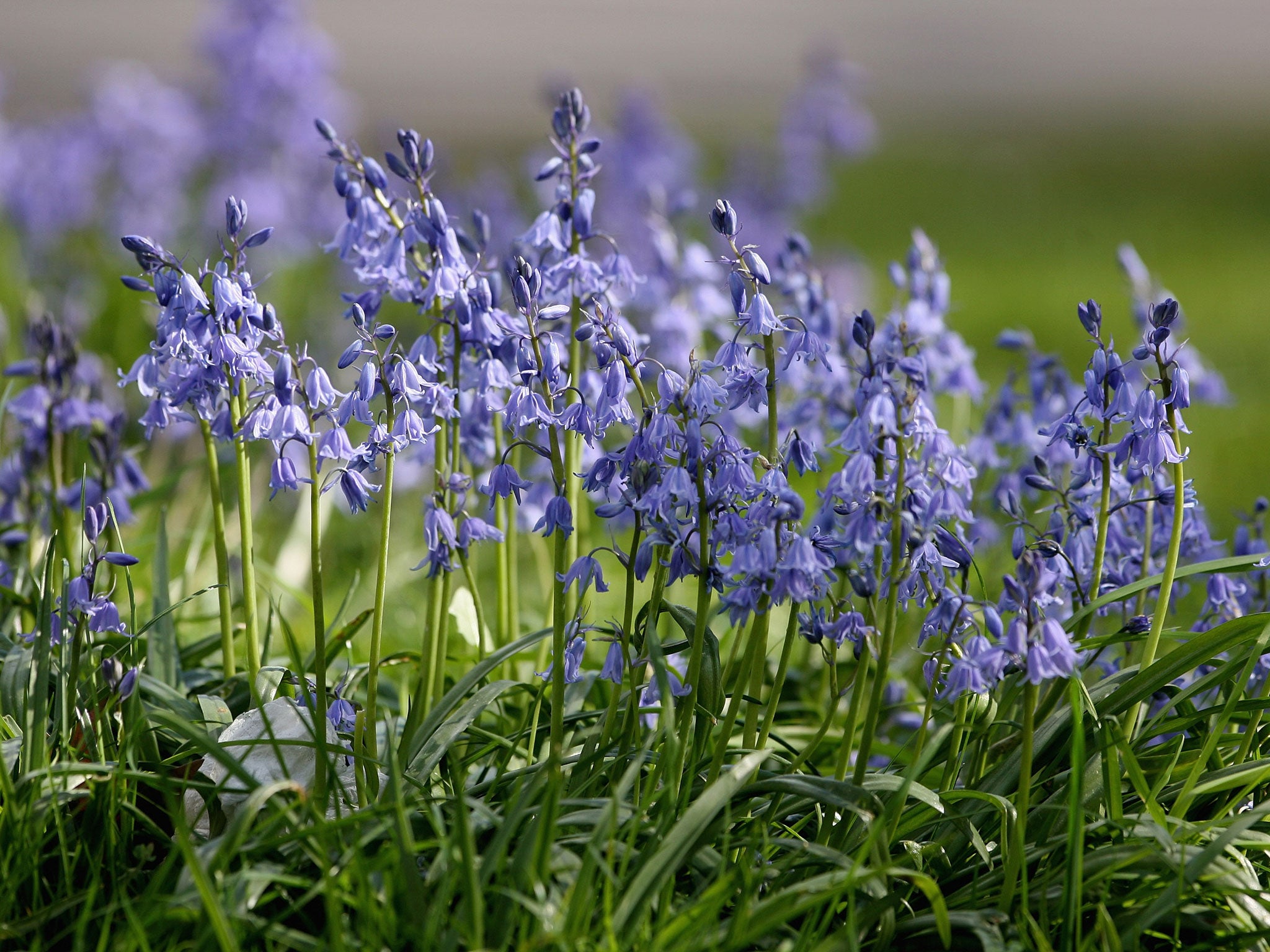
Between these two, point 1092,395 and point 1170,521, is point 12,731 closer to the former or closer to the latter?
point 1092,395

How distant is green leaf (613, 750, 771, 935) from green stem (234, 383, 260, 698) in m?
1.01

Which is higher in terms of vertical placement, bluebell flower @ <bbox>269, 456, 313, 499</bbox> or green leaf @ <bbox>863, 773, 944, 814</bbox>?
bluebell flower @ <bbox>269, 456, 313, 499</bbox>

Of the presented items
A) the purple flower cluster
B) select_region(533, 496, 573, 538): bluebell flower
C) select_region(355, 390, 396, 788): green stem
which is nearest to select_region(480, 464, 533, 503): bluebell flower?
select_region(533, 496, 573, 538): bluebell flower

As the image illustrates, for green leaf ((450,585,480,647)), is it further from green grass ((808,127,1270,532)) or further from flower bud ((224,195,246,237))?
green grass ((808,127,1270,532))

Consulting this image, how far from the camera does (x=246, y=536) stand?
101 inches

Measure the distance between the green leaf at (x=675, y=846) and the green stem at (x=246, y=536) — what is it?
1.01m

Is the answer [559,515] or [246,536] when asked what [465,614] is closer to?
[246,536]

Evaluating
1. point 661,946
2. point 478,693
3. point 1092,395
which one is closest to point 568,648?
point 478,693

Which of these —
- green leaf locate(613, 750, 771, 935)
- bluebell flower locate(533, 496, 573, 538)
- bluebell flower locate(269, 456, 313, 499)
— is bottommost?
green leaf locate(613, 750, 771, 935)

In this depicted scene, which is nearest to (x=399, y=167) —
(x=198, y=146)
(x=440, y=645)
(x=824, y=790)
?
(x=440, y=645)

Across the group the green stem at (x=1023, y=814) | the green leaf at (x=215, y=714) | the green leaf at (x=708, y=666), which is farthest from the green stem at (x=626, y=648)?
the green leaf at (x=215, y=714)

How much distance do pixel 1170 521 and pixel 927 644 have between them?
720mm

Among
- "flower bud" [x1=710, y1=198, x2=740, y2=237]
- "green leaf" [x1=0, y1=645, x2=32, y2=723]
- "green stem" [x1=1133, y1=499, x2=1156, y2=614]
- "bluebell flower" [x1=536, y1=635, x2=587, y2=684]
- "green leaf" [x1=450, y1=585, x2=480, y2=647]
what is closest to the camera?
"flower bud" [x1=710, y1=198, x2=740, y2=237]

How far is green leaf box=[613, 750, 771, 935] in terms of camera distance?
206cm
